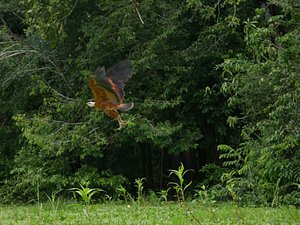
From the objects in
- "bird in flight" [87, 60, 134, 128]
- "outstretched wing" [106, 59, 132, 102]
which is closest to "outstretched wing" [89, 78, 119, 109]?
"bird in flight" [87, 60, 134, 128]

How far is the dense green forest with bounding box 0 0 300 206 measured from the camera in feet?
40.0

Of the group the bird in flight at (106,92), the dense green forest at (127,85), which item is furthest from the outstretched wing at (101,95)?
the dense green forest at (127,85)

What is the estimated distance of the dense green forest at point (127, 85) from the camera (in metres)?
12.2

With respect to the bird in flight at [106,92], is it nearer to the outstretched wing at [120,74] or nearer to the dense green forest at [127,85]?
the outstretched wing at [120,74]

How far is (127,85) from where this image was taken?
13.3m

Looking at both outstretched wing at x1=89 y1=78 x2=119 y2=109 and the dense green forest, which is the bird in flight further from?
the dense green forest

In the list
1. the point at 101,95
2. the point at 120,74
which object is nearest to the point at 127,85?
the point at 120,74

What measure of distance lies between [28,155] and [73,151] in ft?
3.94

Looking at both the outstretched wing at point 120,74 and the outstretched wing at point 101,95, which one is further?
the outstretched wing at point 120,74

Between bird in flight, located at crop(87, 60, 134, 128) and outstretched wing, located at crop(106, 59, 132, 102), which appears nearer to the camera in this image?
bird in flight, located at crop(87, 60, 134, 128)

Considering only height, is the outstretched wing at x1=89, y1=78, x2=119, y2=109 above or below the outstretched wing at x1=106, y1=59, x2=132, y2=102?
below

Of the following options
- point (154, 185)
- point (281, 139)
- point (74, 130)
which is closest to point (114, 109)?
point (281, 139)

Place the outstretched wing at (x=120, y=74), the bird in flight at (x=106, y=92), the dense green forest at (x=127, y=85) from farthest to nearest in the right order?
the dense green forest at (x=127, y=85), the outstretched wing at (x=120, y=74), the bird in flight at (x=106, y=92)

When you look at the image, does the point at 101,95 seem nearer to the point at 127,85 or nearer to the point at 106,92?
the point at 106,92
